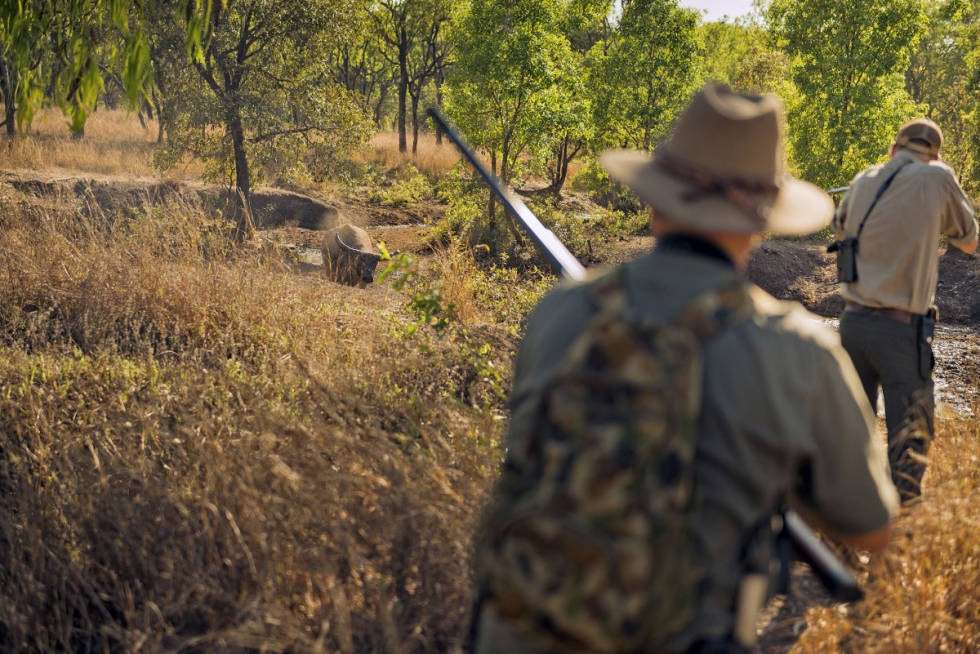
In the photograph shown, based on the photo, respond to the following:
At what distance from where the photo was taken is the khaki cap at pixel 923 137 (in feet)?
12.4

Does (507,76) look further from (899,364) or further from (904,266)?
(899,364)

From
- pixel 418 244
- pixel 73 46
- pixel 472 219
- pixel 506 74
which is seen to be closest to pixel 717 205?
pixel 73 46

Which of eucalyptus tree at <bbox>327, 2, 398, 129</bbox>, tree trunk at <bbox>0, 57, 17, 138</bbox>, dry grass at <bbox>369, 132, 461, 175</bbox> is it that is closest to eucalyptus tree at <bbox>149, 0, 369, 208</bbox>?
eucalyptus tree at <bbox>327, 2, 398, 129</bbox>

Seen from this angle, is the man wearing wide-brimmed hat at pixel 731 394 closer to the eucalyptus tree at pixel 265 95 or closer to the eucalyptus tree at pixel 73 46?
the eucalyptus tree at pixel 73 46

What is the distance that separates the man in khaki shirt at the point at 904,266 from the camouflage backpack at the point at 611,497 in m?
2.71

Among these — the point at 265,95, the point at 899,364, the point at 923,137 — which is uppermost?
the point at 265,95

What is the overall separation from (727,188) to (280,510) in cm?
218

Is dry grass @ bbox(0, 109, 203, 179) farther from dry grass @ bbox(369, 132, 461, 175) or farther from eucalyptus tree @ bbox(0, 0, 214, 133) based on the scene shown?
eucalyptus tree @ bbox(0, 0, 214, 133)

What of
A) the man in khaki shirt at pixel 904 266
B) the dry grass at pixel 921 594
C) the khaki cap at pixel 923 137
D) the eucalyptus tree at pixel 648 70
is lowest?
the dry grass at pixel 921 594

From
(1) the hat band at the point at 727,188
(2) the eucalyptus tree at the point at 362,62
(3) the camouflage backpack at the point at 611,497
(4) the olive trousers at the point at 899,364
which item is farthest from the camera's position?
(2) the eucalyptus tree at the point at 362,62

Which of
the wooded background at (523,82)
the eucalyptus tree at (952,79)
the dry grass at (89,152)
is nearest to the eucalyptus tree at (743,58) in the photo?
the wooded background at (523,82)

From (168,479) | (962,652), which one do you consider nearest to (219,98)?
(168,479)

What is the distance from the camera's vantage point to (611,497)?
1.28 metres

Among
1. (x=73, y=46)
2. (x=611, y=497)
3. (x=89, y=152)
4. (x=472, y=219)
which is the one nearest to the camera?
(x=611, y=497)
